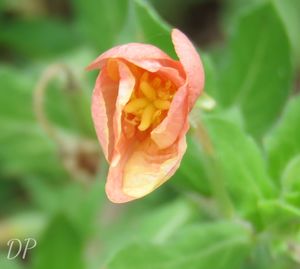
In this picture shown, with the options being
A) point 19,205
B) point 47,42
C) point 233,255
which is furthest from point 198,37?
point 233,255

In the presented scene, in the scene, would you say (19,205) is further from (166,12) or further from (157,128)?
(157,128)

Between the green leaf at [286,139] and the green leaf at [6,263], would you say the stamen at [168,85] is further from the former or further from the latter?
the green leaf at [6,263]

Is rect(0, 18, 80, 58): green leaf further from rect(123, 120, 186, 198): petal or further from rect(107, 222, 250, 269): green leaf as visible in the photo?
rect(123, 120, 186, 198): petal

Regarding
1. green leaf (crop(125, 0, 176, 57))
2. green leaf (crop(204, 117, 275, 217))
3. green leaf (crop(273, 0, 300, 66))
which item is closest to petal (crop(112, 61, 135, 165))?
green leaf (crop(125, 0, 176, 57))

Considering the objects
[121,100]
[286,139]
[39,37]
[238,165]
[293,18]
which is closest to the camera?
[121,100]

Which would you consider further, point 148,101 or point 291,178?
point 291,178

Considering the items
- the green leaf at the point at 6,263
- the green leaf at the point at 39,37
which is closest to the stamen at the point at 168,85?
the green leaf at the point at 6,263

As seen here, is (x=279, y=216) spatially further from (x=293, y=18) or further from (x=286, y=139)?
(x=293, y=18)

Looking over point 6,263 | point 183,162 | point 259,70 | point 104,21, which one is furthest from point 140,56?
point 6,263
